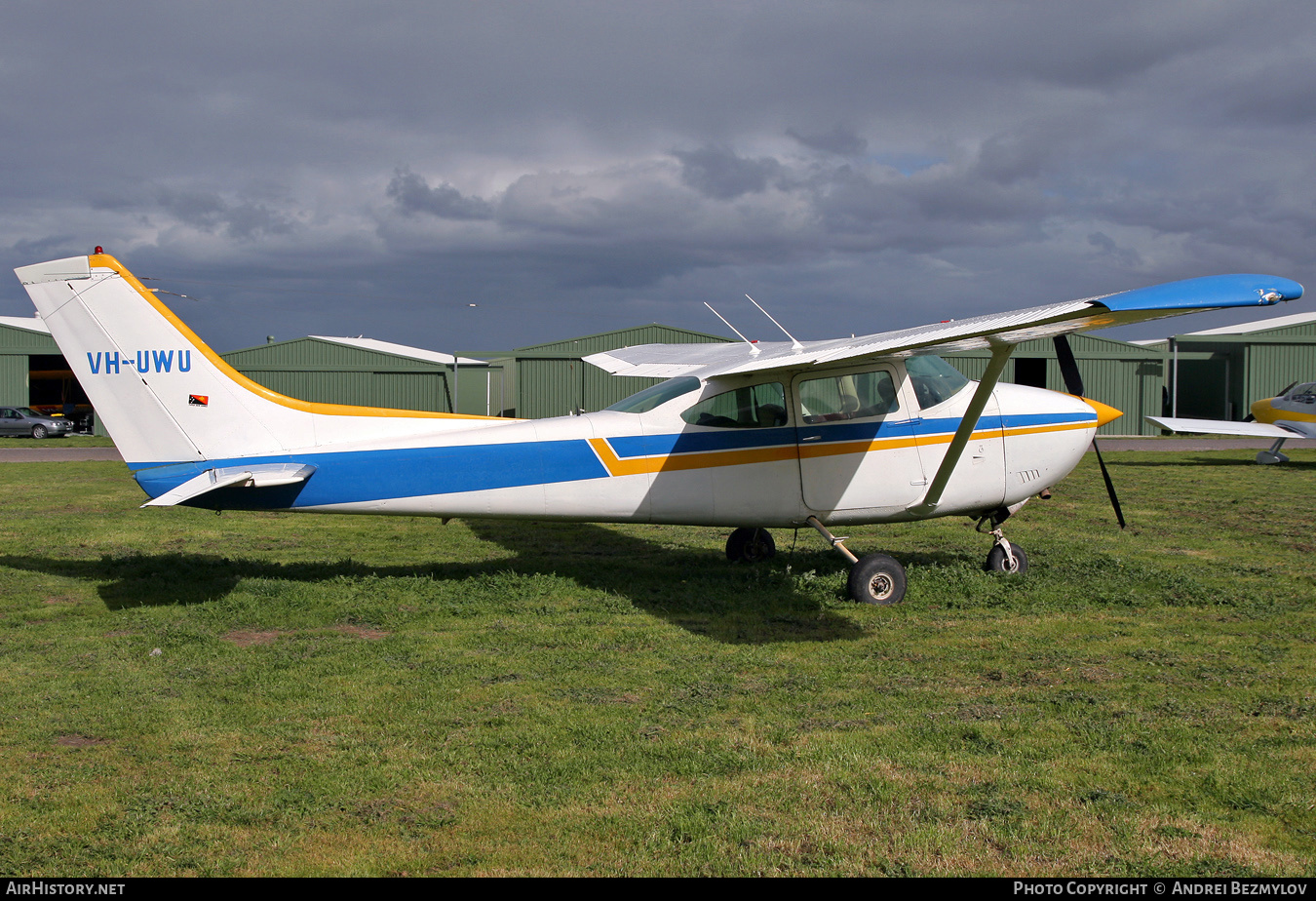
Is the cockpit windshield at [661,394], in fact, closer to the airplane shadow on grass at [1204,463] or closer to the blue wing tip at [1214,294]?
the blue wing tip at [1214,294]

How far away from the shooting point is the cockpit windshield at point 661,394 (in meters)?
8.49

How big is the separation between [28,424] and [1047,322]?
1704 inches

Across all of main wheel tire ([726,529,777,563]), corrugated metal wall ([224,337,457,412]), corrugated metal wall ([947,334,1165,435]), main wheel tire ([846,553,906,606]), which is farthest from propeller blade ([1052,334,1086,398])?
corrugated metal wall ([224,337,457,412])

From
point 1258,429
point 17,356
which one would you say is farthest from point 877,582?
point 17,356

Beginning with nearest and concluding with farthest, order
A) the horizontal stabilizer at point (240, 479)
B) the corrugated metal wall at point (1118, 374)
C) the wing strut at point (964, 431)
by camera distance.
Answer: the horizontal stabilizer at point (240, 479)
the wing strut at point (964, 431)
the corrugated metal wall at point (1118, 374)

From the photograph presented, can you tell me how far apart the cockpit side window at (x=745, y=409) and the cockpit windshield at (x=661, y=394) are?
0.66 feet

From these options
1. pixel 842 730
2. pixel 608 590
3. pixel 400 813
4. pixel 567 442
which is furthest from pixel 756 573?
pixel 400 813

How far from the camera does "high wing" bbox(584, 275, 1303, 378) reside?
5512mm

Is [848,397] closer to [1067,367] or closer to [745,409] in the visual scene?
[745,409]

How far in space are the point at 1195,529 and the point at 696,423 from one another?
315 inches

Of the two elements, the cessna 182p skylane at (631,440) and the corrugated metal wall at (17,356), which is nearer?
the cessna 182p skylane at (631,440)

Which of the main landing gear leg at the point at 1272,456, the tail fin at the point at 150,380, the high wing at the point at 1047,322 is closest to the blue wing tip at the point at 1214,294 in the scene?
the high wing at the point at 1047,322

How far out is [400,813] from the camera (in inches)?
158

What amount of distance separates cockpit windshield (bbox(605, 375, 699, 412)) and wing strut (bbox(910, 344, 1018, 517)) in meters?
2.29
